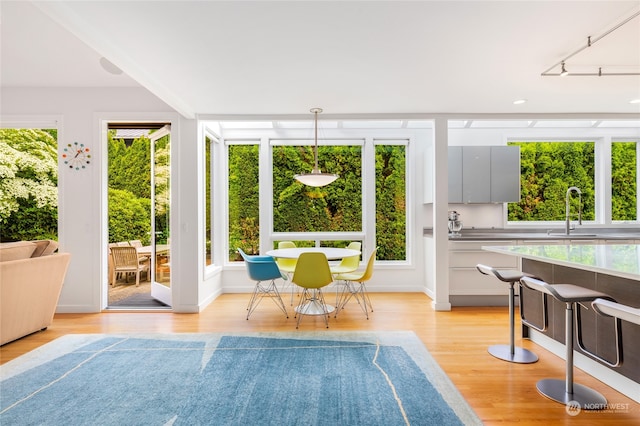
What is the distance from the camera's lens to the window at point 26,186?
18.8ft

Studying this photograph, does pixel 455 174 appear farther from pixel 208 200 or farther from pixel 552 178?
pixel 208 200

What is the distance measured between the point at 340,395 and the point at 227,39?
2.60m

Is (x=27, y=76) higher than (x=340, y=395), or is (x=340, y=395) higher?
(x=27, y=76)

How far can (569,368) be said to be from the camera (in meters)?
2.24

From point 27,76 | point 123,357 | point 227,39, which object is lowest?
point 123,357

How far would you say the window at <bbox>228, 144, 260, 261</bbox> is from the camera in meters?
5.48

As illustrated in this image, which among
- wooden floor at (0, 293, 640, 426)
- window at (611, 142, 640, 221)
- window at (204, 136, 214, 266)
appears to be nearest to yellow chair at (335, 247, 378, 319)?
wooden floor at (0, 293, 640, 426)

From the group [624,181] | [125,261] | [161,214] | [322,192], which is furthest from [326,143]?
[624,181]

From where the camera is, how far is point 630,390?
2.25 m

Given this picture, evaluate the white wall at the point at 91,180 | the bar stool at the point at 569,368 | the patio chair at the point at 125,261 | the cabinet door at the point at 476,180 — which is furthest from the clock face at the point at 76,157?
the cabinet door at the point at 476,180

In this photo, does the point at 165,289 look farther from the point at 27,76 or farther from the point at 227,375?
the point at 27,76

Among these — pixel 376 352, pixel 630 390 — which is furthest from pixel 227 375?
pixel 630 390

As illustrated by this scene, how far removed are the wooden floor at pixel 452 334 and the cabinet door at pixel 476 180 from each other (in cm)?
153

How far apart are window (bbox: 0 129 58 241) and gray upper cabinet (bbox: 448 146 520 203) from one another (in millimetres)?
6609
